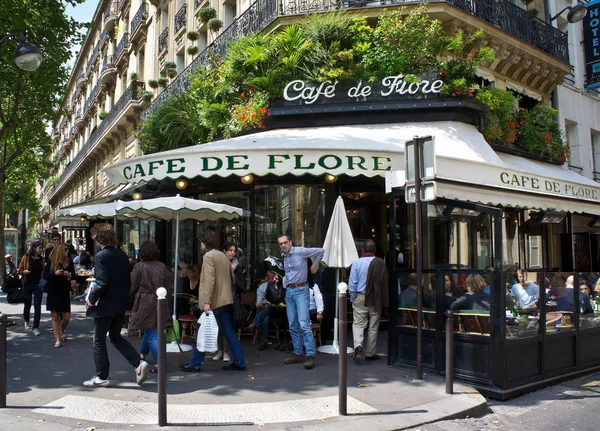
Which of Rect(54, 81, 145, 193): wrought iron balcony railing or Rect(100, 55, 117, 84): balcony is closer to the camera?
Rect(54, 81, 145, 193): wrought iron balcony railing

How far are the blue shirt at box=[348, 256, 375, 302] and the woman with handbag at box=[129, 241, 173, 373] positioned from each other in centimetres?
248

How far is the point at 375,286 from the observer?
280 inches

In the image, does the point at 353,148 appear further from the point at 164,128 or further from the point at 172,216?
the point at 164,128

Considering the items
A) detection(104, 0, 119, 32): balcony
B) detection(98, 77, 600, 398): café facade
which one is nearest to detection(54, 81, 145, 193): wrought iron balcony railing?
detection(104, 0, 119, 32): balcony

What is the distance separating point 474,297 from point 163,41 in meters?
18.4

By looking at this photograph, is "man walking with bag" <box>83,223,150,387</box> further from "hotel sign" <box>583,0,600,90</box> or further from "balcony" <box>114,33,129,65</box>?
"balcony" <box>114,33,129,65</box>

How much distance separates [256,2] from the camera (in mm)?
12234

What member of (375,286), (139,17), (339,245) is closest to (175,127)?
(339,245)

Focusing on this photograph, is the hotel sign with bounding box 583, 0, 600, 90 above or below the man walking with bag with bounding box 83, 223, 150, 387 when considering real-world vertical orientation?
above

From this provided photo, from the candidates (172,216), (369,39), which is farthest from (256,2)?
(172,216)

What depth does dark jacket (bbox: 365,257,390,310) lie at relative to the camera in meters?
7.10

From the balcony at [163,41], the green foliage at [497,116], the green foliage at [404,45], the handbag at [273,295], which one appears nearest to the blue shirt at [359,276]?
the handbag at [273,295]

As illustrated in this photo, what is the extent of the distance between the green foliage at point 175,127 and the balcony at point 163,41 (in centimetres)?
736

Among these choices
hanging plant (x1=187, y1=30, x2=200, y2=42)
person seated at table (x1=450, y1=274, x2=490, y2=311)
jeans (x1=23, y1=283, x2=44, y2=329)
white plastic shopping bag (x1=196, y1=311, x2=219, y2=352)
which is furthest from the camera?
hanging plant (x1=187, y1=30, x2=200, y2=42)
